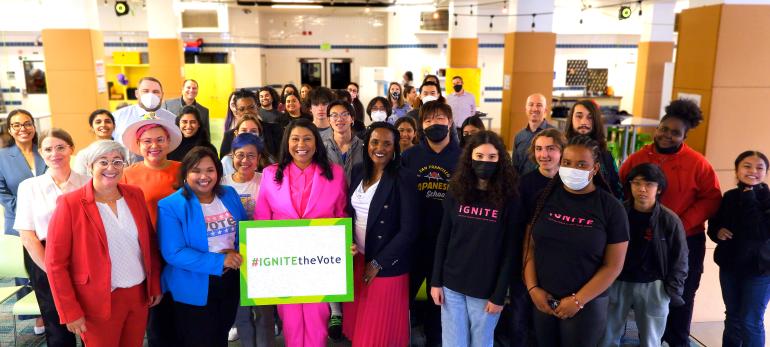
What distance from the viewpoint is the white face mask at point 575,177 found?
2.66 m

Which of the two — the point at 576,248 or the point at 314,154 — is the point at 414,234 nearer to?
the point at 314,154

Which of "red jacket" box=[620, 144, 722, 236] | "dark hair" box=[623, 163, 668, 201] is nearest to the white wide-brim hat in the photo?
"dark hair" box=[623, 163, 668, 201]

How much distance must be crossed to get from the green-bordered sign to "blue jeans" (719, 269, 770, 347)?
2.51 meters

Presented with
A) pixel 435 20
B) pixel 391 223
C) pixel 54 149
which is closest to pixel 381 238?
pixel 391 223

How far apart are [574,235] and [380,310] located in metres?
1.25

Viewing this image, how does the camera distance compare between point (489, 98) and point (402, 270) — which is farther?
point (489, 98)

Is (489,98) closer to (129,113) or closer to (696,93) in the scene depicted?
(696,93)

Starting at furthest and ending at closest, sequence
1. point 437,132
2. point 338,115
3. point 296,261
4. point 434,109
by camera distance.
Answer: point 338,115
point 434,109
point 437,132
point 296,261

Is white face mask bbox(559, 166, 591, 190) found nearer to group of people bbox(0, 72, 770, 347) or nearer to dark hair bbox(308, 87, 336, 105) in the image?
group of people bbox(0, 72, 770, 347)

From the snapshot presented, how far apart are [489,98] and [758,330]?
→ 1434cm

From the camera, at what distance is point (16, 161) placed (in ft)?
13.1

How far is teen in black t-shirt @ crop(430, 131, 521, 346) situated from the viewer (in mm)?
2768

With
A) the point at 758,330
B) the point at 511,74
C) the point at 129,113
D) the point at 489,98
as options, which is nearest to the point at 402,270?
the point at 758,330

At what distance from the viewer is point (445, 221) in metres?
2.91
